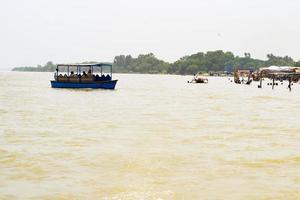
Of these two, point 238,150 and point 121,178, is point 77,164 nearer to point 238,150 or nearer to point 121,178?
point 121,178

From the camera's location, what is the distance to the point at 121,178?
10.8 m

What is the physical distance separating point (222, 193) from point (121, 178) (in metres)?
2.36

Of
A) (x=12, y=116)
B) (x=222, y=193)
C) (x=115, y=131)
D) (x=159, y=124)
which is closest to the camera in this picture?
(x=222, y=193)

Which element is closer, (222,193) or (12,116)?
(222,193)

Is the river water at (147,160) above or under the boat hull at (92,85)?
under

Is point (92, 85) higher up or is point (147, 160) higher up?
point (92, 85)

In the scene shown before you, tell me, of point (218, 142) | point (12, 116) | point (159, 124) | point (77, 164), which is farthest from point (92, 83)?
point (77, 164)

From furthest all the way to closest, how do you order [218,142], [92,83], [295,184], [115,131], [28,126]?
[92,83], [28,126], [115,131], [218,142], [295,184]

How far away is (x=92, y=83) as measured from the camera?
49062 mm

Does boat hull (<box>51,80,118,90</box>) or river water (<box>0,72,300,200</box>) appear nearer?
river water (<box>0,72,300,200</box>)

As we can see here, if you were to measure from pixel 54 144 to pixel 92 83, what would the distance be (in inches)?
1342

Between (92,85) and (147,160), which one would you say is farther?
(92,85)

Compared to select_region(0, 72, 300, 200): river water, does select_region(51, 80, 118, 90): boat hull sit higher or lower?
higher

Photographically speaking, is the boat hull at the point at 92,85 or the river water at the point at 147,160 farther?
the boat hull at the point at 92,85
